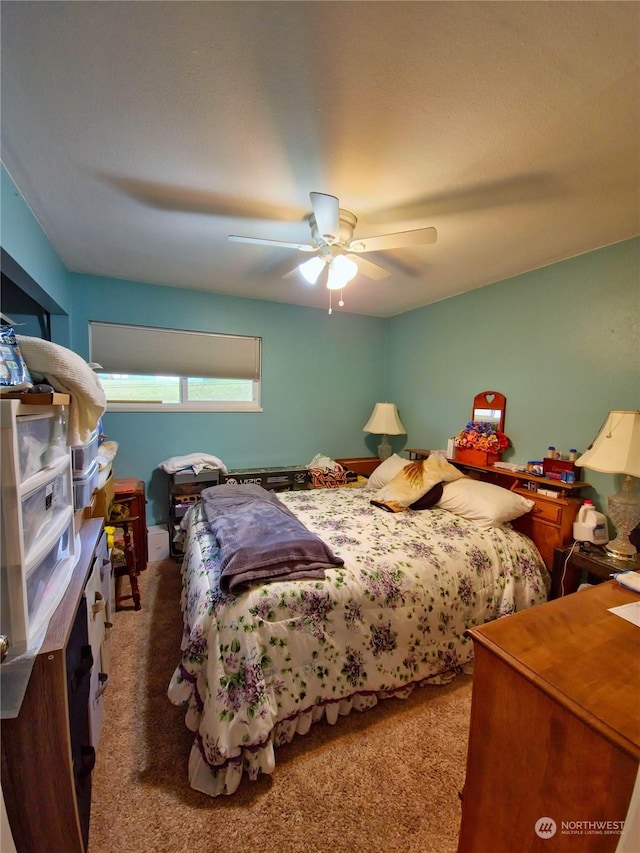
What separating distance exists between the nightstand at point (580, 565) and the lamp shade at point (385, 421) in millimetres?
1882

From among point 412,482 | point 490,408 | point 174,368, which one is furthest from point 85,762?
point 490,408

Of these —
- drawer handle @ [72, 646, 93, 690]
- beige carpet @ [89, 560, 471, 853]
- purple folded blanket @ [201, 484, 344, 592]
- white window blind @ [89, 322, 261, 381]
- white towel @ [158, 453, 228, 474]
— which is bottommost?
beige carpet @ [89, 560, 471, 853]

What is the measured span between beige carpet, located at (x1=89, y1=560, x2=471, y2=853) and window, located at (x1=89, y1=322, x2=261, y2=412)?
2224 mm

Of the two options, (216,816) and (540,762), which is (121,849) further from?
(540,762)

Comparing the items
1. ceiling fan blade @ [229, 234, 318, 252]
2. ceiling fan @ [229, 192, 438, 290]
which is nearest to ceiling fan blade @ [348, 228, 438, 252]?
ceiling fan @ [229, 192, 438, 290]

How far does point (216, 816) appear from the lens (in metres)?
1.22

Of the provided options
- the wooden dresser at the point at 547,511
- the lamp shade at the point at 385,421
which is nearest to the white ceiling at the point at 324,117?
the wooden dresser at the point at 547,511

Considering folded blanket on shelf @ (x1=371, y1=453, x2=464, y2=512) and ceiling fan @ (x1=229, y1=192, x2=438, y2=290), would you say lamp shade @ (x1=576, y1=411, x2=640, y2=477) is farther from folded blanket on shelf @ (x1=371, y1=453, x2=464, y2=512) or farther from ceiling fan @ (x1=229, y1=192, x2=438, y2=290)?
ceiling fan @ (x1=229, y1=192, x2=438, y2=290)

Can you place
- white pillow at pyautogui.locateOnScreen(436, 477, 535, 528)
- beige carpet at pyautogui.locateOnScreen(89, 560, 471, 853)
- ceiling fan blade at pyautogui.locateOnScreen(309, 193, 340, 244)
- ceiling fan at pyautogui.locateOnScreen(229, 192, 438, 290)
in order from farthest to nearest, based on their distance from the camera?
white pillow at pyautogui.locateOnScreen(436, 477, 535, 528)
ceiling fan at pyautogui.locateOnScreen(229, 192, 438, 290)
ceiling fan blade at pyautogui.locateOnScreen(309, 193, 340, 244)
beige carpet at pyautogui.locateOnScreen(89, 560, 471, 853)

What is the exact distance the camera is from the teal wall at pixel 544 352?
2119mm

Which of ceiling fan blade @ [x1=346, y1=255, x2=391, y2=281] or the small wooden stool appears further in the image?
the small wooden stool

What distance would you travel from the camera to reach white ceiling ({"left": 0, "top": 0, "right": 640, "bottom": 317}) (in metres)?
0.90
